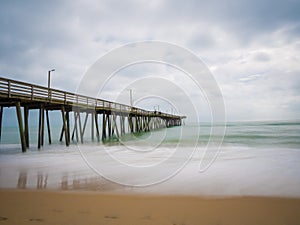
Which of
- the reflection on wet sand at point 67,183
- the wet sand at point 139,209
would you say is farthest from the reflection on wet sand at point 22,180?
the wet sand at point 139,209

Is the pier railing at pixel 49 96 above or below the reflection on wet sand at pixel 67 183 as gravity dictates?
above

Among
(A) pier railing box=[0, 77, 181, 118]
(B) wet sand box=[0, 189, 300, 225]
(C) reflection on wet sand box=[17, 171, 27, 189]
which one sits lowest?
(B) wet sand box=[0, 189, 300, 225]

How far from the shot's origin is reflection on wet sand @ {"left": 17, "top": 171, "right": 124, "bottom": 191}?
4.36 metres

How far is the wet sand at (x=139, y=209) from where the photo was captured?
107 inches

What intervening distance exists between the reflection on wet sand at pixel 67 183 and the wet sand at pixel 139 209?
0.50 m

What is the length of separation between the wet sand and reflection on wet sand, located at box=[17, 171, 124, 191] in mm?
498

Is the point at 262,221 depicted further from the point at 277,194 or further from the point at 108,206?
the point at 108,206

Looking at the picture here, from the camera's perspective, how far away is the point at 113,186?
4.46 metres

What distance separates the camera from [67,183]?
15.4ft

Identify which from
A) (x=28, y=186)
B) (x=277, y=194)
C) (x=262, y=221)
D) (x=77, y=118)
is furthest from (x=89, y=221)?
(x=77, y=118)

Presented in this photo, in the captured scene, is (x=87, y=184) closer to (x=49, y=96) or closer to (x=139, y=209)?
(x=139, y=209)

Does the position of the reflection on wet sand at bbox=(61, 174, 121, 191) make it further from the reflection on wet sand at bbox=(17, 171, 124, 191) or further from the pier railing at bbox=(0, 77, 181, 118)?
the pier railing at bbox=(0, 77, 181, 118)

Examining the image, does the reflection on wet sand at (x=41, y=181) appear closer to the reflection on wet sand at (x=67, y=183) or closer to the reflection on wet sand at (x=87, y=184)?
the reflection on wet sand at (x=67, y=183)

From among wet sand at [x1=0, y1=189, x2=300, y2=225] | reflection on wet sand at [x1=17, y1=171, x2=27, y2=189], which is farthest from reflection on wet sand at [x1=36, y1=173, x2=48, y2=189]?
wet sand at [x1=0, y1=189, x2=300, y2=225]
